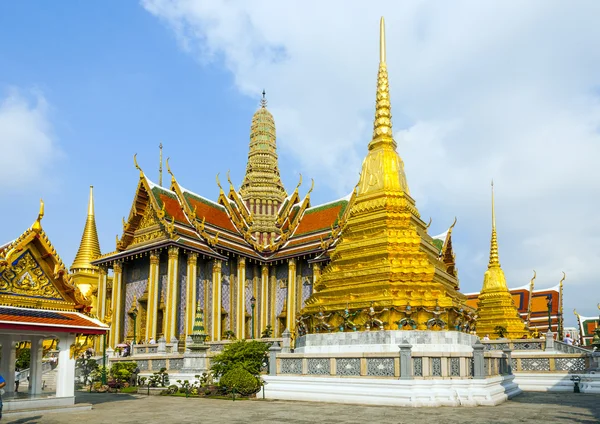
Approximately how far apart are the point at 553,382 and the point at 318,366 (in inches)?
344

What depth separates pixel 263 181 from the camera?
4234cm

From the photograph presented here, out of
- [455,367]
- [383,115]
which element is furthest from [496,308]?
[455,367]

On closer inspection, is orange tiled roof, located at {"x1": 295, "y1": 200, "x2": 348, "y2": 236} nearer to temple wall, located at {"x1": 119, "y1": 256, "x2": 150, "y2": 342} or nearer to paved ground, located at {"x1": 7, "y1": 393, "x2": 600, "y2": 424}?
temple wall, located at {"x1": 119, "y1": 256, "x2": 150, "y2": 342}

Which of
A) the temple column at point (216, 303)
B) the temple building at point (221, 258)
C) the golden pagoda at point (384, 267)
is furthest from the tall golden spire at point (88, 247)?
the golden pagoda at point (384, 267)

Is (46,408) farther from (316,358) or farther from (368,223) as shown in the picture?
(368,223)

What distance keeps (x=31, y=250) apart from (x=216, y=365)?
24.8ft

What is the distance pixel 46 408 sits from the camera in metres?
13.0

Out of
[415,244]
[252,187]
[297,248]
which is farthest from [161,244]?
[415,244]

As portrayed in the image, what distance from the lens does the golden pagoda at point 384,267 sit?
61.9ft

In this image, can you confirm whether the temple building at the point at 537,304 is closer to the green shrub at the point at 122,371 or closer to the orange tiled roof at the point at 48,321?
the green shrub at the point at 122,371

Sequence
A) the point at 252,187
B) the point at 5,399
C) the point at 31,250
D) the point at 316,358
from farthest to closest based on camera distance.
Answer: the point at 252,187 → the point at 316,358 → the point at 31,250 → the point at 5,399

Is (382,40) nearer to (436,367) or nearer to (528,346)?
(528,346)

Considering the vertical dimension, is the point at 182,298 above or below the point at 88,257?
below

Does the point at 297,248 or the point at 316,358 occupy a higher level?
the point at 297,248
